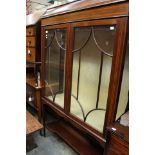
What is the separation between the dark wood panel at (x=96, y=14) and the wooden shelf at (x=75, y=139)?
1.27 metres

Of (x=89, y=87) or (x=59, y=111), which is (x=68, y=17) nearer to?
(x=89, y=87)

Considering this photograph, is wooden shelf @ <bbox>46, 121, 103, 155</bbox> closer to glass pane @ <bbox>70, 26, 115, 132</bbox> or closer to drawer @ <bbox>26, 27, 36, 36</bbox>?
glass pane @ <bbox>70, 26, 115, 132</bbox>

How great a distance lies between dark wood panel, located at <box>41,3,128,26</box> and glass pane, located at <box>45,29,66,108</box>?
12 centimetres

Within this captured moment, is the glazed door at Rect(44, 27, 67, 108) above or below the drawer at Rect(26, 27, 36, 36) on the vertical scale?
below

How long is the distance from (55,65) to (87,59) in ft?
1.59

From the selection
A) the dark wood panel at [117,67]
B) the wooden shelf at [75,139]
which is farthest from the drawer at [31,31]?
the dark wood panel at [117,67]

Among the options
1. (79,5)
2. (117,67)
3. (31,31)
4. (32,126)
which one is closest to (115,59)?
(117,67)

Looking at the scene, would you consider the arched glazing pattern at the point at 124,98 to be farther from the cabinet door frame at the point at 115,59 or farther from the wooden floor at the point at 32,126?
the wooden floor at the point at 32,126

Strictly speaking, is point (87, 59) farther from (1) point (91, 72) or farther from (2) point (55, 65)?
(2) point (55, 65)

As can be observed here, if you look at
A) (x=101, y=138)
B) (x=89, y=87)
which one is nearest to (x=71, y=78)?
(x=89, y=87)

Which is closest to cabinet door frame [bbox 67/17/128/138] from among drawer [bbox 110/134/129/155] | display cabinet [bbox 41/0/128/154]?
display cabinet [bbox 41/0/128/154]

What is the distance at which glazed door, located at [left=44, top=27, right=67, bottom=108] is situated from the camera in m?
1.40

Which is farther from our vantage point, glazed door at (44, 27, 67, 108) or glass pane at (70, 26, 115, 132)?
glazed door at (44, 27, 67, 108)
